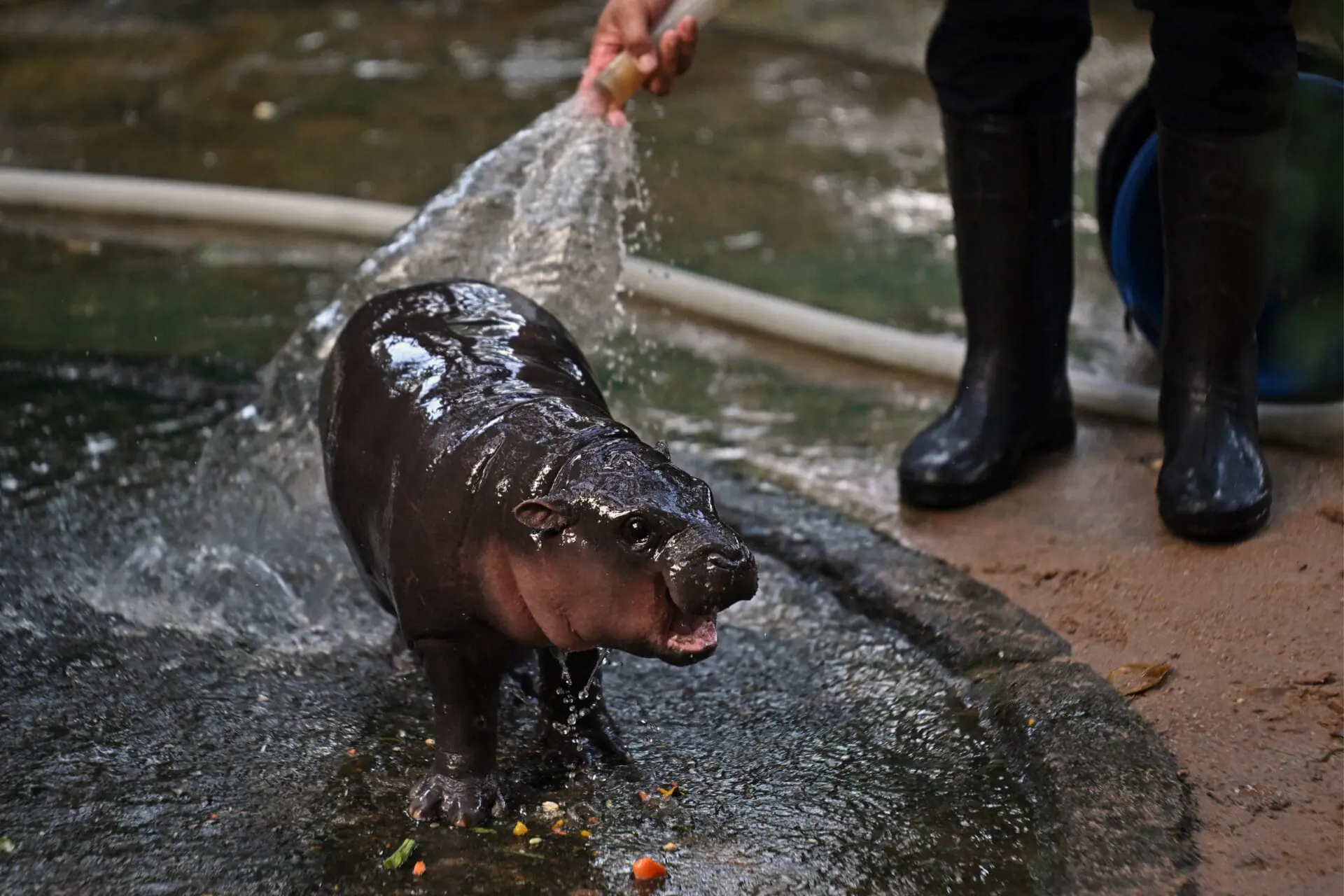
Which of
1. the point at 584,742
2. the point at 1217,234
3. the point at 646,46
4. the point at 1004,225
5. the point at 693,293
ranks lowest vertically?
the point at 693,293

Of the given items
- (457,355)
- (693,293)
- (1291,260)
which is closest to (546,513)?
(457,355)

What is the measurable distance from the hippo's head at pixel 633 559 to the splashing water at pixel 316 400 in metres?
1.00

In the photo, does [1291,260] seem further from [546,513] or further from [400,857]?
[400,857]

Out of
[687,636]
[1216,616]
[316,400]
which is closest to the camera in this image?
[687,636]

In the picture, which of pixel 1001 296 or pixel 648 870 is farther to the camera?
pixel 1001 296

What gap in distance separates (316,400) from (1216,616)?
2032 millimetres

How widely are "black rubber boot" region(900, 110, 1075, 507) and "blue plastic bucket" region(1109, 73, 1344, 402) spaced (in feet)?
1.06

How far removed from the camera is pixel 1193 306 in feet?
9.85

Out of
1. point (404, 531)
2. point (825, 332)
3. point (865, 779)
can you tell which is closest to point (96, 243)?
point (825, 332)

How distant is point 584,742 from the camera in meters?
2.44

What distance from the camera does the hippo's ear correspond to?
1.96 meters

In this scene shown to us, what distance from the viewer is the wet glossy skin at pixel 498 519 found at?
6.41 ft

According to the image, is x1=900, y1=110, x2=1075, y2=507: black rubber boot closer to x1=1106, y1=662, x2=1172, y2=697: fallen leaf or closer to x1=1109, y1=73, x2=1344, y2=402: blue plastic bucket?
x1=1109, y1=73, x2=1344, y2=402: blue plastic bucket

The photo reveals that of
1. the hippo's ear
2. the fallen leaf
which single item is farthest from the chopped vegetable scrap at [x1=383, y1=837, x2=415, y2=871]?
the fallen leaf
